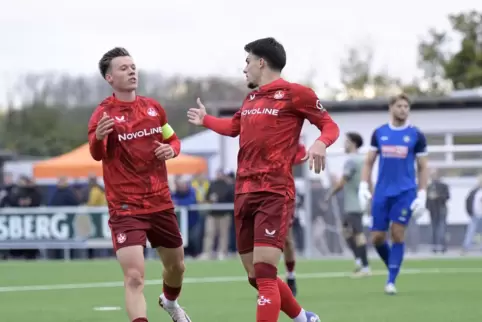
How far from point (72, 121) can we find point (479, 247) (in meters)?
50.8

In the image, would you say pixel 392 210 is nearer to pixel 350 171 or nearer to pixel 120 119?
pixel 350 171

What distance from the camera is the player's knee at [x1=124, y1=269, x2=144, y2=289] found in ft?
27.0

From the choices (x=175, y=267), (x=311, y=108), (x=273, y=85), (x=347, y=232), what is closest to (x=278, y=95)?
(x=273, y=85)

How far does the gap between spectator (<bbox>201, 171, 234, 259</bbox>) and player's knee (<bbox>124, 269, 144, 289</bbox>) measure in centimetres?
1501

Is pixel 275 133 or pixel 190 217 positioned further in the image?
pixel 190 217

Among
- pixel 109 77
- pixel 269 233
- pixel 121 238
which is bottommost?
pixel 121 238

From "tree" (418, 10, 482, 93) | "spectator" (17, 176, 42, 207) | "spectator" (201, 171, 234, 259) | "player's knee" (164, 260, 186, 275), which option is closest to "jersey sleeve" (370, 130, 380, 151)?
"player's knee" (164, 260, 186, 275)

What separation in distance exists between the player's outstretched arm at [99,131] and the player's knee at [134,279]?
3.26 ft

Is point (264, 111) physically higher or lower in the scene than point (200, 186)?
higher

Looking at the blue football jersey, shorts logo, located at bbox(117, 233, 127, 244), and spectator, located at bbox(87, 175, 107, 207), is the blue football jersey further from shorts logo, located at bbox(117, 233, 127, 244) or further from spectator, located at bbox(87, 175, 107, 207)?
spectator, located at bbox(87, 175, 107, 207)

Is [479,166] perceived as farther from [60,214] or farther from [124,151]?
[124,151]

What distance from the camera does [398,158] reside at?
13.0 meters

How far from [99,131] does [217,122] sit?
1045 mm

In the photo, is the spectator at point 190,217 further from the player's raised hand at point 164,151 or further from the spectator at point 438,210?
the player's raised hand at point 164,151
